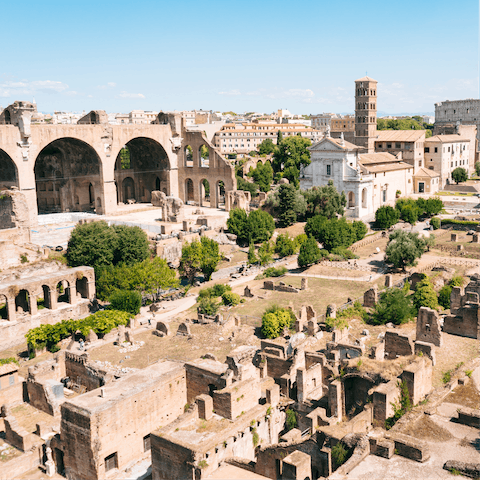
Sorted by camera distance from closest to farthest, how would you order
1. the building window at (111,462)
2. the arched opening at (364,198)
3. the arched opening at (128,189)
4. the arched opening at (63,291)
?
Result: the building window at (111,462) → the arched opening at (63,291) → the arched opening at (364,198) → the arched opening at (128,189)

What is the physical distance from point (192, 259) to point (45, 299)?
424 inches

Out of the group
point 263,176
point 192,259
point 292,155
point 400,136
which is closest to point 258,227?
point 192,259

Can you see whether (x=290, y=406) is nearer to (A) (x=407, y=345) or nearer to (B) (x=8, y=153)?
(A) (x=407, y=345)

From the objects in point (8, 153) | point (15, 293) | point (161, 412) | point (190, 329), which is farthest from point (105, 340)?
point (8, 153)

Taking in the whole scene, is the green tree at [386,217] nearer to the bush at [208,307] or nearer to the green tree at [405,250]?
the green tree at [405,250]

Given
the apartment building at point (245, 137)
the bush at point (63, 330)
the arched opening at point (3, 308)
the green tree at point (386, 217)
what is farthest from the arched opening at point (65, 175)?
the apartment building at point (245, 137)

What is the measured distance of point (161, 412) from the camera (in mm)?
21938

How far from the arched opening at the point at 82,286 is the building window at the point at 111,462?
71.6ft

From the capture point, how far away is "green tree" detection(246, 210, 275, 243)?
52250 millimetres

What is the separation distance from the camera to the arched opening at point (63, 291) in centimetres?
4025

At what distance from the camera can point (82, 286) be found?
4138cm

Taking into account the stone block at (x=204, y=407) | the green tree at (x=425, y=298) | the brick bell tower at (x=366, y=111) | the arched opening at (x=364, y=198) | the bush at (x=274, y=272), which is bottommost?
the bush at (x=274, y=272)

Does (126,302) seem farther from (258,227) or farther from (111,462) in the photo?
(258,227)

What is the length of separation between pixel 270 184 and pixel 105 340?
Result: 59.4m
